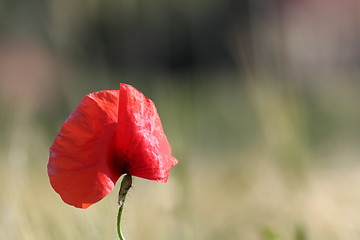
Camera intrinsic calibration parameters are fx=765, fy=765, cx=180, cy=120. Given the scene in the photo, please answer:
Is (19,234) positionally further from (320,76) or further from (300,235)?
(320,76)

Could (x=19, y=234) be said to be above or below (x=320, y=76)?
above

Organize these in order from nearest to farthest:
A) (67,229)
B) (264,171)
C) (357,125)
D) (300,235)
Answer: (300,235)
(67,229)
(264,171)
(357,125)

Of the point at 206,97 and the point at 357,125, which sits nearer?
the point at 357,125

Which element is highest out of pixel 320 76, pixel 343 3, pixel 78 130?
pixel 78 130

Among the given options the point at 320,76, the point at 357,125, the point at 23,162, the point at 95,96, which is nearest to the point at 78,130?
the point at 95,96
